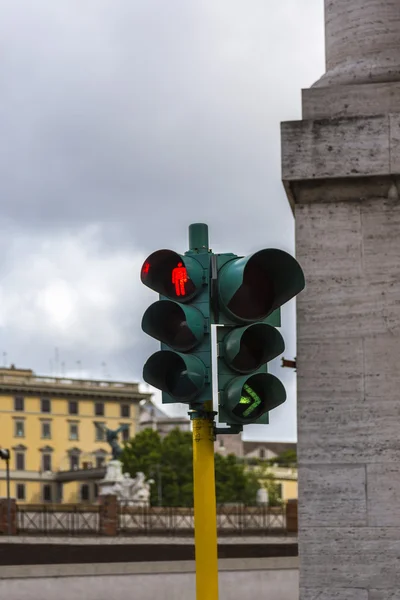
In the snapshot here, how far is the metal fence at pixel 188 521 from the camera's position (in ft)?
177

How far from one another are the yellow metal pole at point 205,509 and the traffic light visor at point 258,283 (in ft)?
1.61

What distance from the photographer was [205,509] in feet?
21.2

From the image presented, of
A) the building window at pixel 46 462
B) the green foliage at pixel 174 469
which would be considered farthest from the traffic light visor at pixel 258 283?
the building window at pixel 46 462

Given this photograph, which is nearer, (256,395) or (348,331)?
(256,395)

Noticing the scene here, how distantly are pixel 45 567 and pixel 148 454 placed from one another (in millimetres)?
80136

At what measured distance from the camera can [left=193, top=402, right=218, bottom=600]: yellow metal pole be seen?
6422 millimetres

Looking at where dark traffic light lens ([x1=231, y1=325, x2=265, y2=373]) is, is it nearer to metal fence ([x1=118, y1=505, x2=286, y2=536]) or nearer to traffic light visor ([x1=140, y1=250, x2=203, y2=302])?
traffic light visor ([x1=140, y1=250, x2=203, y2=302])

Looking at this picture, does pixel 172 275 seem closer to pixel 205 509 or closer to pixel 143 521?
pixel 205 509

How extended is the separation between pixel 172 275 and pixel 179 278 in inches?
1.5

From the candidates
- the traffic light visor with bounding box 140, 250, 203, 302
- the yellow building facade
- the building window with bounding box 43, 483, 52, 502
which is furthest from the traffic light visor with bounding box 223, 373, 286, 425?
the building window with bounding box 43, 483, 52, 502

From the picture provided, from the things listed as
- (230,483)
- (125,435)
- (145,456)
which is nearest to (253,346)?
(230,483)

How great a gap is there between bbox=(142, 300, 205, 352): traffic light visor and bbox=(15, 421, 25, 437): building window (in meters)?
118

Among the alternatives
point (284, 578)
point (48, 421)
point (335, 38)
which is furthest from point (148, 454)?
point (335, 38)

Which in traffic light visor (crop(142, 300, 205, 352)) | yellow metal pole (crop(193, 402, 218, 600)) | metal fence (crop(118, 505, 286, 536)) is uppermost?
traffic light visor (crop(142, 300, 205, 352))
